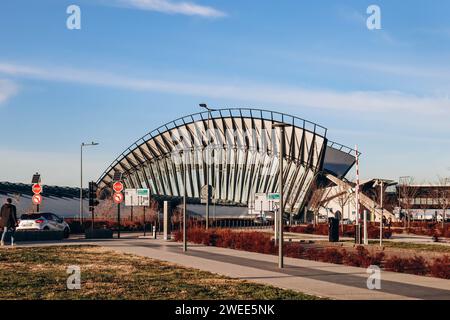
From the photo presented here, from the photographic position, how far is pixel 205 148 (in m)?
87.9

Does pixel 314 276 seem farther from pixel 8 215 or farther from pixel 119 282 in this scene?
pixel 8 215

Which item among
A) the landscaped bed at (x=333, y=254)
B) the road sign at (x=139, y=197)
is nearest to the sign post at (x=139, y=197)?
the road sign at (x=139, y=197)

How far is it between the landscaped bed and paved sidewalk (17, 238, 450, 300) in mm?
547

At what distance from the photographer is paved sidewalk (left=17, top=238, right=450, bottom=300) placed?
530 inches

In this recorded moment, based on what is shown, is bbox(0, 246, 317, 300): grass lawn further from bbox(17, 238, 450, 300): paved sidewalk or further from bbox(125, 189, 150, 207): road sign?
bbox(125, 189, 150, 207): road sign

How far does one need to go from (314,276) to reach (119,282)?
5.34 m

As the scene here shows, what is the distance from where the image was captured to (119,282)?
1512 centimetres

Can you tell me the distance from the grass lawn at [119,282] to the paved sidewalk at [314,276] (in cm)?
87

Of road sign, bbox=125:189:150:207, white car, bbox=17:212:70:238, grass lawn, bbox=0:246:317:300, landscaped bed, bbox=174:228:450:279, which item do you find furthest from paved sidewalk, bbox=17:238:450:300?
road sign, bbox=125:189:150:207

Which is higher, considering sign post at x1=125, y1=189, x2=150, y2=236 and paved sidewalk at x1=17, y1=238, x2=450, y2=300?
sign post at x1=125, y1=189, x2=150, y2=236

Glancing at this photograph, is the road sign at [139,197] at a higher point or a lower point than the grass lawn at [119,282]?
higher

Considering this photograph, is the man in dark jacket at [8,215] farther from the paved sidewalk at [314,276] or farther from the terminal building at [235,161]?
the terminal building at [235,161]

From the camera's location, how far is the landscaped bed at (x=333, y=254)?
59.5 ft
